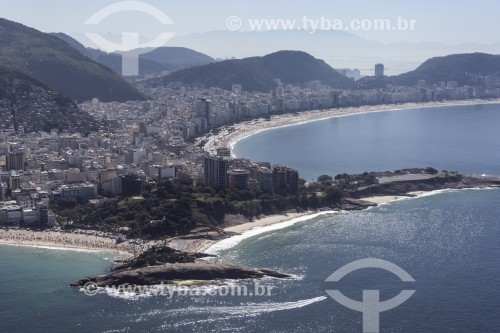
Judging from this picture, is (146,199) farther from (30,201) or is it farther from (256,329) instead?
(256,329)

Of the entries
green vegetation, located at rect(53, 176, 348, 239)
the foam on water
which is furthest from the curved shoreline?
green vegetation, located at rect(53, 176, 348, 239)

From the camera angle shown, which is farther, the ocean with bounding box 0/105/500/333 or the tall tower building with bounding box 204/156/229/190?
the tall tower building with bounding box 204/156/229/190

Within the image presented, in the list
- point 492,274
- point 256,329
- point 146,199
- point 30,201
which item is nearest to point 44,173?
point 30,201

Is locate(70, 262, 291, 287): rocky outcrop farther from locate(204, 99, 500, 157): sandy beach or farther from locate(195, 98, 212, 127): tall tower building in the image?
locate(195, 98, 212, 127): tall tower building

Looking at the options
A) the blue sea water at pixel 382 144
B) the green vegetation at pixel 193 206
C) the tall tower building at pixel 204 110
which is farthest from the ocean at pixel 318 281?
the tall tower building at pixel 204 110

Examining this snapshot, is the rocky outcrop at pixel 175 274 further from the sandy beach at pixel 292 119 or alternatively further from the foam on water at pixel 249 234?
the sandy beach at pixel 292 119
